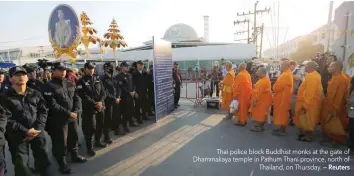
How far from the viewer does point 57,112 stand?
327cm

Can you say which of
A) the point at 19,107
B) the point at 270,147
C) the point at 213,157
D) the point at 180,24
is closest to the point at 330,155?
the point at 270,147

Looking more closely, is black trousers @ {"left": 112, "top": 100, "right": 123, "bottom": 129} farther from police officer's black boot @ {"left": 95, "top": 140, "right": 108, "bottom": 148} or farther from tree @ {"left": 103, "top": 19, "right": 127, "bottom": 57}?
tree @ {"left": 103, "top": 19, "right": 127, "bottom": 57}

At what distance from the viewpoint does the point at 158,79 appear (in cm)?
608

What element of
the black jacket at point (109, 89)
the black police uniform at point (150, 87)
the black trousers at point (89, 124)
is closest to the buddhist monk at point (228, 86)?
the black police uniform at point (150, 87)

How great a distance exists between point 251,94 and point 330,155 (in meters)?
2.28

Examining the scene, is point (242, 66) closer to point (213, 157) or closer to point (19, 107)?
point (213, 157)

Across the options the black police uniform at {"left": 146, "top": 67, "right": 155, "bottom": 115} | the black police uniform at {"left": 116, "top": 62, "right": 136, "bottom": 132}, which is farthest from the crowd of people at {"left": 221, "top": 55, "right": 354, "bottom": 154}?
the black police uniform at {"left": 116, "top": 62, "right": 136, "bottom": 132}

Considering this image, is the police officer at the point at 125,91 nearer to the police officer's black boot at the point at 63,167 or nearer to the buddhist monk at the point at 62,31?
the police officer's black boot at the point at 63,167

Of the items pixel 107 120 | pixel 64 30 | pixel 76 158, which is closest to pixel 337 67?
pixel 107 120

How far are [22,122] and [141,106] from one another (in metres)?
3.79

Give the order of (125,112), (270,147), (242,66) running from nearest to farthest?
1. (270,147)
2. (125,112)
3. (242,66)

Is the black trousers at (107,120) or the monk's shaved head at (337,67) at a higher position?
the monk's shaved head at (337,67)

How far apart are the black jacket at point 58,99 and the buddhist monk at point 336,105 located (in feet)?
16.5

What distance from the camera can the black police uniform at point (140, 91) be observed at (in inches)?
236
